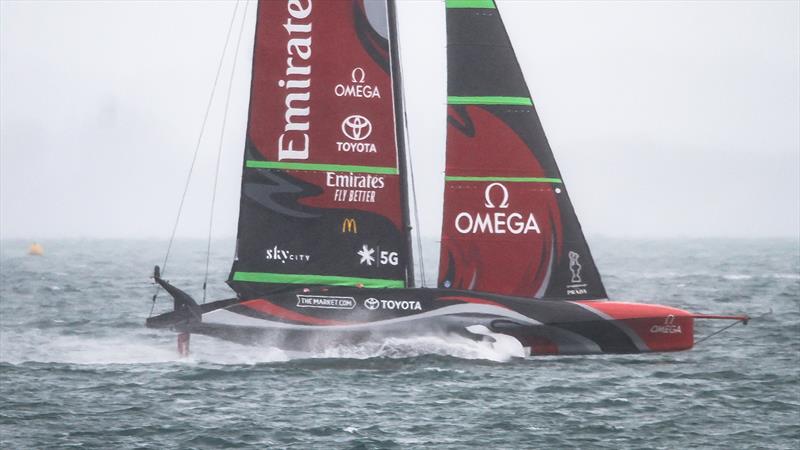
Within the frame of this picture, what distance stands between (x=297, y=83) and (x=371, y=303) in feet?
15.0

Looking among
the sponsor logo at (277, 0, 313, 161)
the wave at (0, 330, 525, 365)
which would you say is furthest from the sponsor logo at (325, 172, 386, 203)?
the wave at (0, 330, 525, 365)

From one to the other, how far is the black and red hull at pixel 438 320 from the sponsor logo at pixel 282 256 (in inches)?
34.4

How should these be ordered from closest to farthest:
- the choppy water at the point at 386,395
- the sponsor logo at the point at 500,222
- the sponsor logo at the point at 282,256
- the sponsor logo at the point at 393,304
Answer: the choppy water at the point at 386,395 < the sponsor logo at the point at 393,304 < the sponsor logo at the point at 500,222 < the sponsor logo at the point at 282,256

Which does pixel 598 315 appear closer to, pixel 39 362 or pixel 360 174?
pixel 360 174

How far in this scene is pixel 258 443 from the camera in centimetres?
1947

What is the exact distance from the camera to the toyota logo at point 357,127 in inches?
995

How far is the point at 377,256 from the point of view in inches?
1003

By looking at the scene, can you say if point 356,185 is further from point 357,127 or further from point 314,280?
point 314,280

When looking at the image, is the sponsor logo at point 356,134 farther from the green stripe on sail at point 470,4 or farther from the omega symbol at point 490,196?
the green stripe on sail at point 470,4

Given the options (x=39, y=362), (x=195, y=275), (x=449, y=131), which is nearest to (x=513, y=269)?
(x=449, y=131)

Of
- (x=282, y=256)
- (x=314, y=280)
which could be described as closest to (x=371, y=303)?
(x=314, y=280)

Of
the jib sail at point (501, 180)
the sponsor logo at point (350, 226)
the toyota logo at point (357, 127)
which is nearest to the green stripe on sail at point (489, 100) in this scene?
the jib sail at point (501, 180)

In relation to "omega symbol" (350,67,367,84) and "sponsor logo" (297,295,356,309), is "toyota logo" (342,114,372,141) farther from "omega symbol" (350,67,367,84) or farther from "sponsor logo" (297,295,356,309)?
"sponsor logo" (297,295,356,309)

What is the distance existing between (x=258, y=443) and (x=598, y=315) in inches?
300
